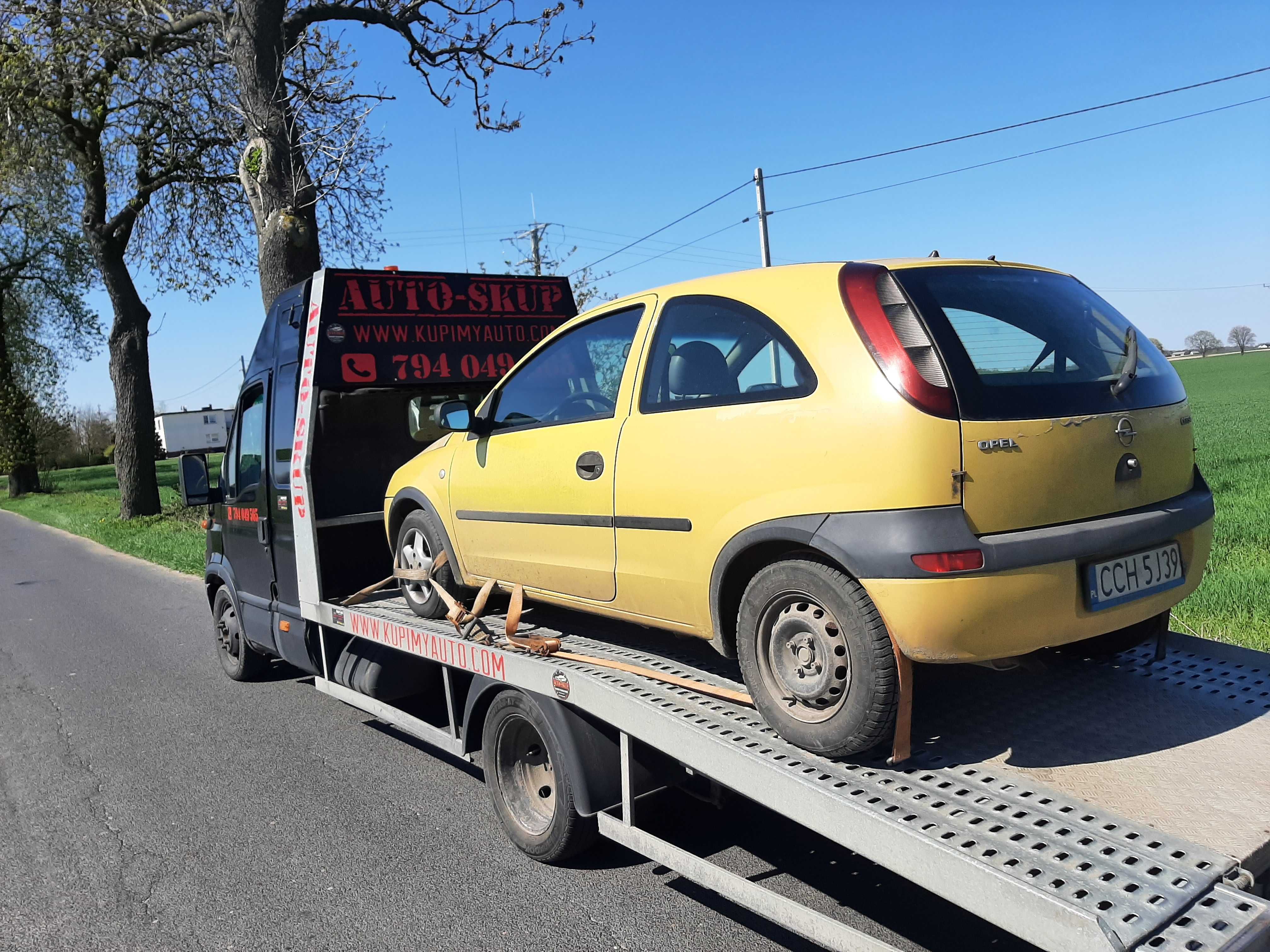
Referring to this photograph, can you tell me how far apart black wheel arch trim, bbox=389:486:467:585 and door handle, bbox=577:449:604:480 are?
4.19 feet

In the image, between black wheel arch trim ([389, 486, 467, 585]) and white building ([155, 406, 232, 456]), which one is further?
white building ([155, 406, 232, 456])

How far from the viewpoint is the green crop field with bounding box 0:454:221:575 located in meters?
15.6

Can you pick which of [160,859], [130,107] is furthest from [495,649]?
[130,107]

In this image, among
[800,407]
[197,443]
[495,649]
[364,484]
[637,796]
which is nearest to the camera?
[800,407]

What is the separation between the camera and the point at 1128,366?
3010mm

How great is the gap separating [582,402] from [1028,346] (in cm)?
178

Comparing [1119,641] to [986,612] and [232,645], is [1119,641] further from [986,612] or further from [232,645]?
[232,645]

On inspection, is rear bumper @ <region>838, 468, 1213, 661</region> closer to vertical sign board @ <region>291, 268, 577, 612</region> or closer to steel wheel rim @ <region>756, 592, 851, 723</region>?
steel wheel rim @ <region>756, 592, 851, 723</region>

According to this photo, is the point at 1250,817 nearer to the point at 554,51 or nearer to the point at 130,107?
the point at 554,51

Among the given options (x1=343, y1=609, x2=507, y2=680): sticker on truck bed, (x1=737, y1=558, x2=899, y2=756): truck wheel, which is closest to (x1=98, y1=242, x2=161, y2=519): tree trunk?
(x1=343, y1=609, x2=507, y2=680): sticker on truck bed

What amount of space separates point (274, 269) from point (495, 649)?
27.2ft

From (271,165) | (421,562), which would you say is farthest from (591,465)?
(271,165)

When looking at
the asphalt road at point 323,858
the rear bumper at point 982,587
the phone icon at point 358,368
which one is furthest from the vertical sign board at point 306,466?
the rear bumper at point 982,587

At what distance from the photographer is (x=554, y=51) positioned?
12289mm
